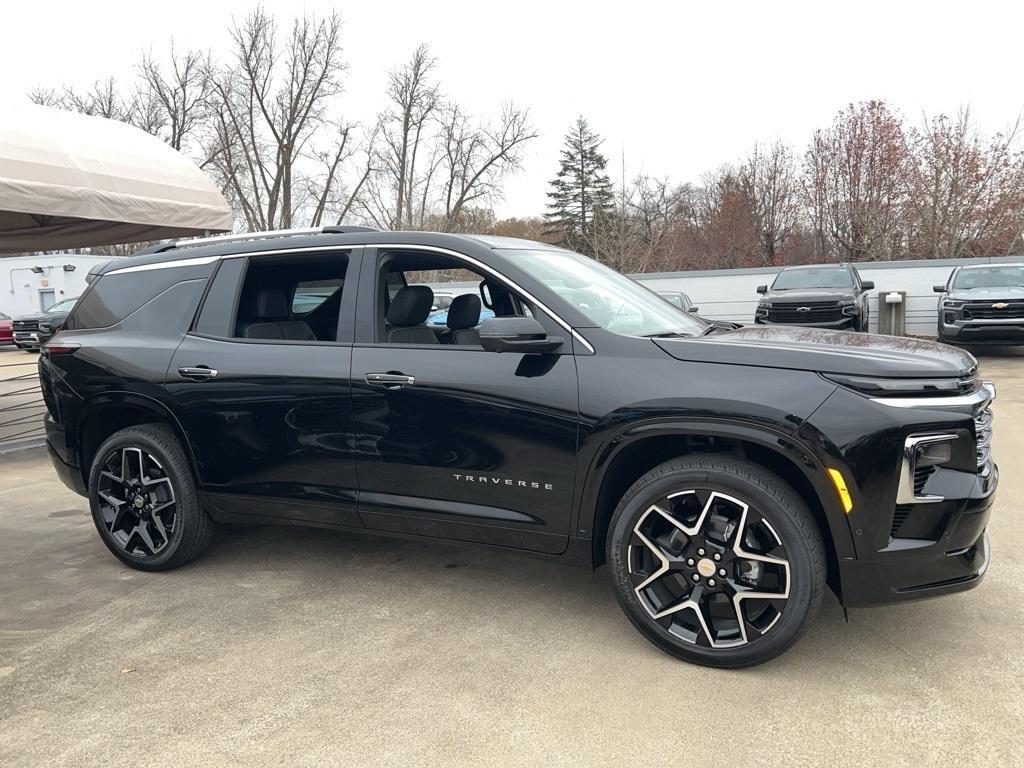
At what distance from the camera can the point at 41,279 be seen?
26.8 m

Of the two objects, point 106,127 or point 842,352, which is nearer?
point 842,352

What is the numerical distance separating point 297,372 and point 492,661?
1.66 meters

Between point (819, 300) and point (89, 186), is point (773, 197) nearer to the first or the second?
point (819, 300)

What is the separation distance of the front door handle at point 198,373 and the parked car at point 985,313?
41.9ft

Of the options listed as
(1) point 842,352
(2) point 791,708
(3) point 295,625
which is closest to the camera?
(2) point 791,708

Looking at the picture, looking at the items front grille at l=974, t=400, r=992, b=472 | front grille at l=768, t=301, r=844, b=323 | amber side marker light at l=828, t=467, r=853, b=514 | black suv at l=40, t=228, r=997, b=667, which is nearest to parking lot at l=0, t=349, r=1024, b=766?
black suv at l=40, t=228, r=997, b=667

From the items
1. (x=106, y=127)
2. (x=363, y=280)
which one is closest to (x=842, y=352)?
(x=363, y=280)

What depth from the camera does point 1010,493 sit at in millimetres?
5129

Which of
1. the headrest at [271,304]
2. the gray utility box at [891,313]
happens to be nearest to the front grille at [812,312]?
the gray utility box at [891,313]

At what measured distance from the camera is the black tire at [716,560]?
2.76 m

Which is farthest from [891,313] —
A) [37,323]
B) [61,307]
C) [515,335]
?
[37,323]

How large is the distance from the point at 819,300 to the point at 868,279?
5.64m

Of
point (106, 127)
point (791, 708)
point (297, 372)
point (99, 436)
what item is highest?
point (106, 127)

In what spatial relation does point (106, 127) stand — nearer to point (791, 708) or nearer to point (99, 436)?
point (99, 436)
